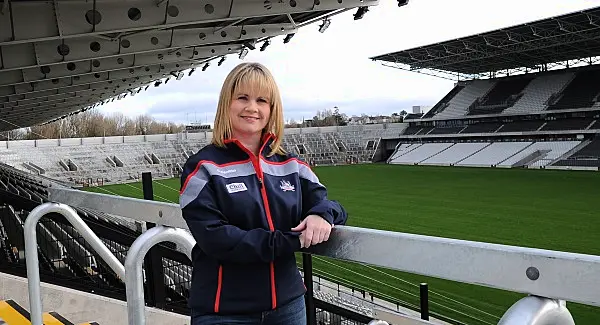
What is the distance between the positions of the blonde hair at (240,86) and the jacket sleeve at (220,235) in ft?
0.65

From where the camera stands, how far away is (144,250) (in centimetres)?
178

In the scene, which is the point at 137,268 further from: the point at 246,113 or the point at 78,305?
the point at 78,305

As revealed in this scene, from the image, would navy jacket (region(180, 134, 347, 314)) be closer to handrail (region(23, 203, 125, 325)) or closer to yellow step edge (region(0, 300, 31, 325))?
handrail (region(23, 203, 125, 325))

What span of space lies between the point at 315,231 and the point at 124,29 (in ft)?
22.2

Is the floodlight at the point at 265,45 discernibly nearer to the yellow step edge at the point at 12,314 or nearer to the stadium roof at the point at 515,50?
the yellow step edge at the point at 12,314

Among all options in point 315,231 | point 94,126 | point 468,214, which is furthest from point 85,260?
point 94,126

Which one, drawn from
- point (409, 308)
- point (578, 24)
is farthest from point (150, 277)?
point (578, 24)

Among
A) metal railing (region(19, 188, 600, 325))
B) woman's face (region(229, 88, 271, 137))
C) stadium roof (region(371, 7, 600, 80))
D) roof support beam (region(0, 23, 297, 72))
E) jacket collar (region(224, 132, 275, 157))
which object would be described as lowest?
metal railing (region(19, 188, 600, 325))

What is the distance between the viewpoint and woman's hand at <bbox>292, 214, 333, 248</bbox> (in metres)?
1.46

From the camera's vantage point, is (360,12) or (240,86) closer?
(240,86)

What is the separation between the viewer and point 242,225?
167 cm

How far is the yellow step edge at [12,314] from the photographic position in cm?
385

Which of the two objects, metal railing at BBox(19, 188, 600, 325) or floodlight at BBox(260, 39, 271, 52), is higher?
floodlight at BBox(260, 39, 271, 52)

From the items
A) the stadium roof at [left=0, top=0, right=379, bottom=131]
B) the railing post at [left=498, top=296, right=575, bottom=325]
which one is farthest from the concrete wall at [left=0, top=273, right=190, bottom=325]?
the railing post at [left=498, top=296, right=575, bottom=325]
